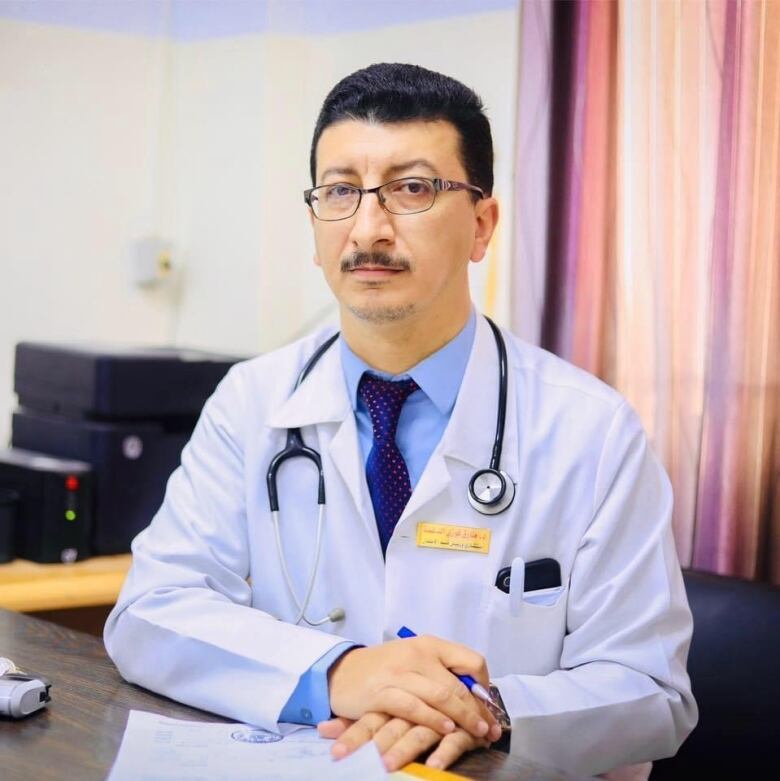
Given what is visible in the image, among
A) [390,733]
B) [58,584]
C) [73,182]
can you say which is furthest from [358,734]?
[73,182]

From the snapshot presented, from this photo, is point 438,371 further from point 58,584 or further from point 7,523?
point 7,523

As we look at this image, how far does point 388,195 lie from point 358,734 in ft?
2.30

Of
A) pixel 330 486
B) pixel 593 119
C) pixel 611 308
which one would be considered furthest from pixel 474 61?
pixel 330 486

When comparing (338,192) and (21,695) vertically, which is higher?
(338,192)

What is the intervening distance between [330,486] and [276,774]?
0.54m

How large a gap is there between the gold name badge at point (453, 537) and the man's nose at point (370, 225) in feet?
1.20

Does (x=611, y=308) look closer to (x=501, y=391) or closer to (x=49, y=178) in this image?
(x=501, y=391)

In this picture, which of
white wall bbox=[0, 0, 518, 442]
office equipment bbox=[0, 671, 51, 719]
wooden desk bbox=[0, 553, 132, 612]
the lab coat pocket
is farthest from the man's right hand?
white wall bbox=[0, 0, 518, 442]

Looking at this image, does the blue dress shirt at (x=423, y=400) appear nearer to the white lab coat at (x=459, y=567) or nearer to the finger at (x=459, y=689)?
the white lab coat at (x=459, y=567)

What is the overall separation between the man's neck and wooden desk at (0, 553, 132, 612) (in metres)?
0.79

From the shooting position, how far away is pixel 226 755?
1059 mm

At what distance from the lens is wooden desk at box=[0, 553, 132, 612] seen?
1984 mm

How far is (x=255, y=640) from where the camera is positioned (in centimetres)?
129

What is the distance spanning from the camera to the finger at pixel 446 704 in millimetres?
1128
